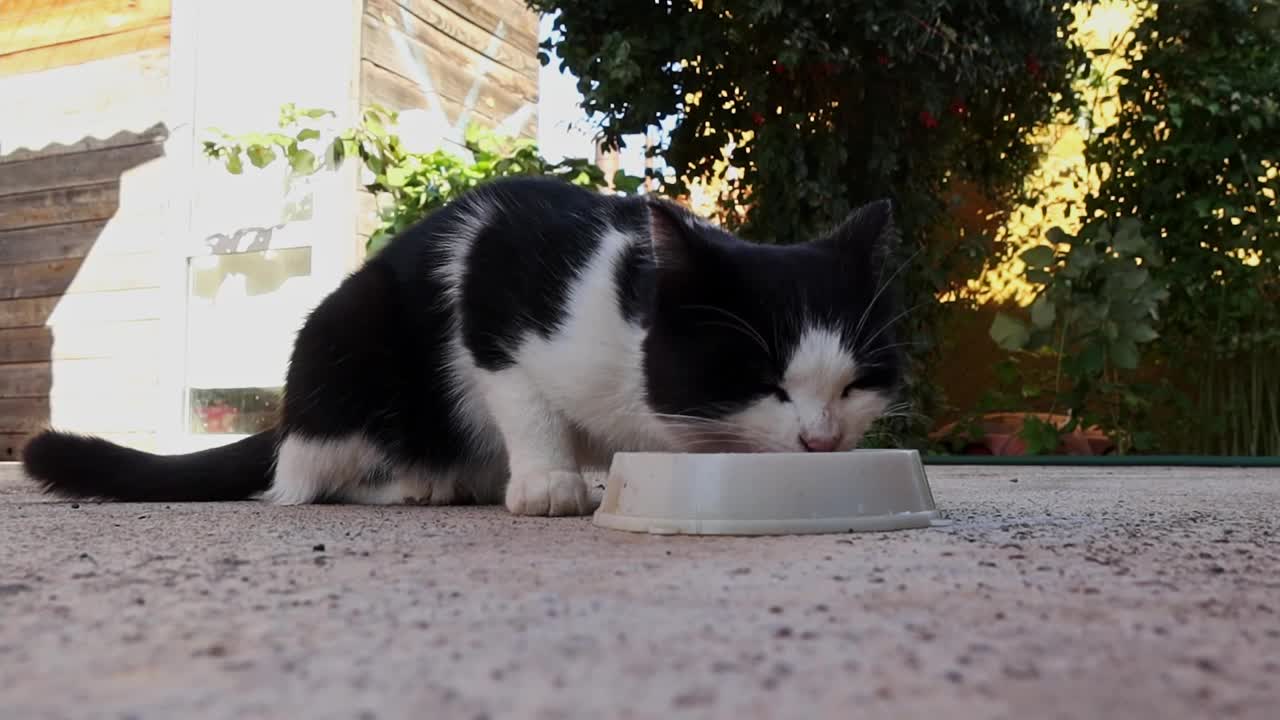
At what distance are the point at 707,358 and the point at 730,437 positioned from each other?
11 cm

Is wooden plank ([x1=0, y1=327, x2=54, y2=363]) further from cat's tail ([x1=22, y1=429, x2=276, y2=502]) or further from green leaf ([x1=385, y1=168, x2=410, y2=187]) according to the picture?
cat's tail ([x1=22, y1=429, x2=276, y2=502])

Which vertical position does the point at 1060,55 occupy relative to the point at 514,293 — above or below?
above

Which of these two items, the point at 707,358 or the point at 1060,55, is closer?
the point at 707,358

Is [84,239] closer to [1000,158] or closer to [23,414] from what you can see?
[23,414]

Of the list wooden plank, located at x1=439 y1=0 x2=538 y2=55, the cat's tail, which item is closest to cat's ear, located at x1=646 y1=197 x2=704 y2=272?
the cat's tail

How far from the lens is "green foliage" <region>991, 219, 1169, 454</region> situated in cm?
376

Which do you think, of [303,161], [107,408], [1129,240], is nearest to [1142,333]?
[1129,240]

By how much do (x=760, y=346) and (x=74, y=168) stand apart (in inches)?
177

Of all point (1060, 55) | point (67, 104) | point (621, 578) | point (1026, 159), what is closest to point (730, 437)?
point (621, 578)

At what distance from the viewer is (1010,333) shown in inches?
159

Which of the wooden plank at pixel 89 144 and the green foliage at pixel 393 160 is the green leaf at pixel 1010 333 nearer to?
the green foliage at pixel 393 160

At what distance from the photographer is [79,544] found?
3.57 ft

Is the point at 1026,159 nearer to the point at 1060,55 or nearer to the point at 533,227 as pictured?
the point at 1060,55

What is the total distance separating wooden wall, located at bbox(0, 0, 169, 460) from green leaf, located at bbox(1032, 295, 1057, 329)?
141 inches
